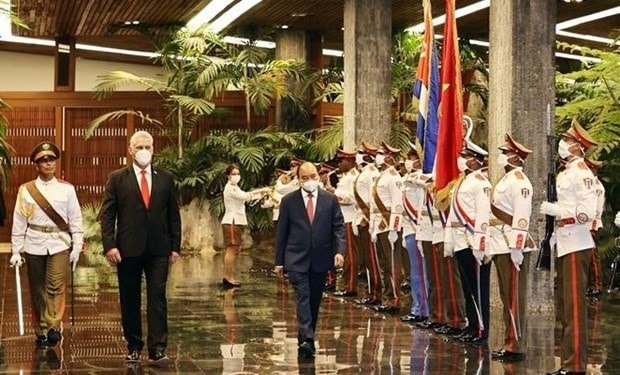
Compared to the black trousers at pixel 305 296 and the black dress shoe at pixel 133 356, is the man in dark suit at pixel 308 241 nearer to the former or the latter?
the black trousers at pixel 305 296

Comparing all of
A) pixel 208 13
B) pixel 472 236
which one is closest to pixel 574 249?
pixel 472 236

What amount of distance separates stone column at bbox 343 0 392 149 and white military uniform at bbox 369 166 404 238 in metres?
5.01

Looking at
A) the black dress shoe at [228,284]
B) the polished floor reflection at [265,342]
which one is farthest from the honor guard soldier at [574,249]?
the black dress shoe at [228,284]

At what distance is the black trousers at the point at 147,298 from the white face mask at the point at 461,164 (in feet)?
9.68

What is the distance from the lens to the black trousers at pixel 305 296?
36.0 ft

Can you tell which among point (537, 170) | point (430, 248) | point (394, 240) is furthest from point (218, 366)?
point (537, 170)

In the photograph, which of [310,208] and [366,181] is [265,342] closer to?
[310,208]

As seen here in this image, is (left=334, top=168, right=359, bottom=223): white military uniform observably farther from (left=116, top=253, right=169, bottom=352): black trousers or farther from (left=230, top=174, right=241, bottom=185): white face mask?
(left=116, top=253, right=169, bottom=352): black trousers

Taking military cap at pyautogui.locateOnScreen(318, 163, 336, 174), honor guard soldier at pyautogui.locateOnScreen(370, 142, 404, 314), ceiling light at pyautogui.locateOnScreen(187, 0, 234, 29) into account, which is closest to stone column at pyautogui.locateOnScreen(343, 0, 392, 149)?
military cap at pyautogui.locateOnScreen(318, 163, 336, 174)

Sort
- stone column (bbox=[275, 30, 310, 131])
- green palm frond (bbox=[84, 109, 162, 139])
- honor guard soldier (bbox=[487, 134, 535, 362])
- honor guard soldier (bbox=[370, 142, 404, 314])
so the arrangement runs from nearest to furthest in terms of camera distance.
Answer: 1. honor guard soldier (bbox=[487, 134, 535, 362])
2. honor guard soldier (bbox=[370, 142, 404, 314])
3. green palm frond (bbox=[84, 109, 162, 139])
4. stone column (bbox=[275, 30, 310, 131])

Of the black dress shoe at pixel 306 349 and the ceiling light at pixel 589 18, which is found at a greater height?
the ceiling light at pixel 589 18

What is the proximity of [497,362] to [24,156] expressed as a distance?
58.7 feet

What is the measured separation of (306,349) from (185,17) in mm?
14454

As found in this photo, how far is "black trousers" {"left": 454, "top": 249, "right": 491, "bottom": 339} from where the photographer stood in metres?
11.8
